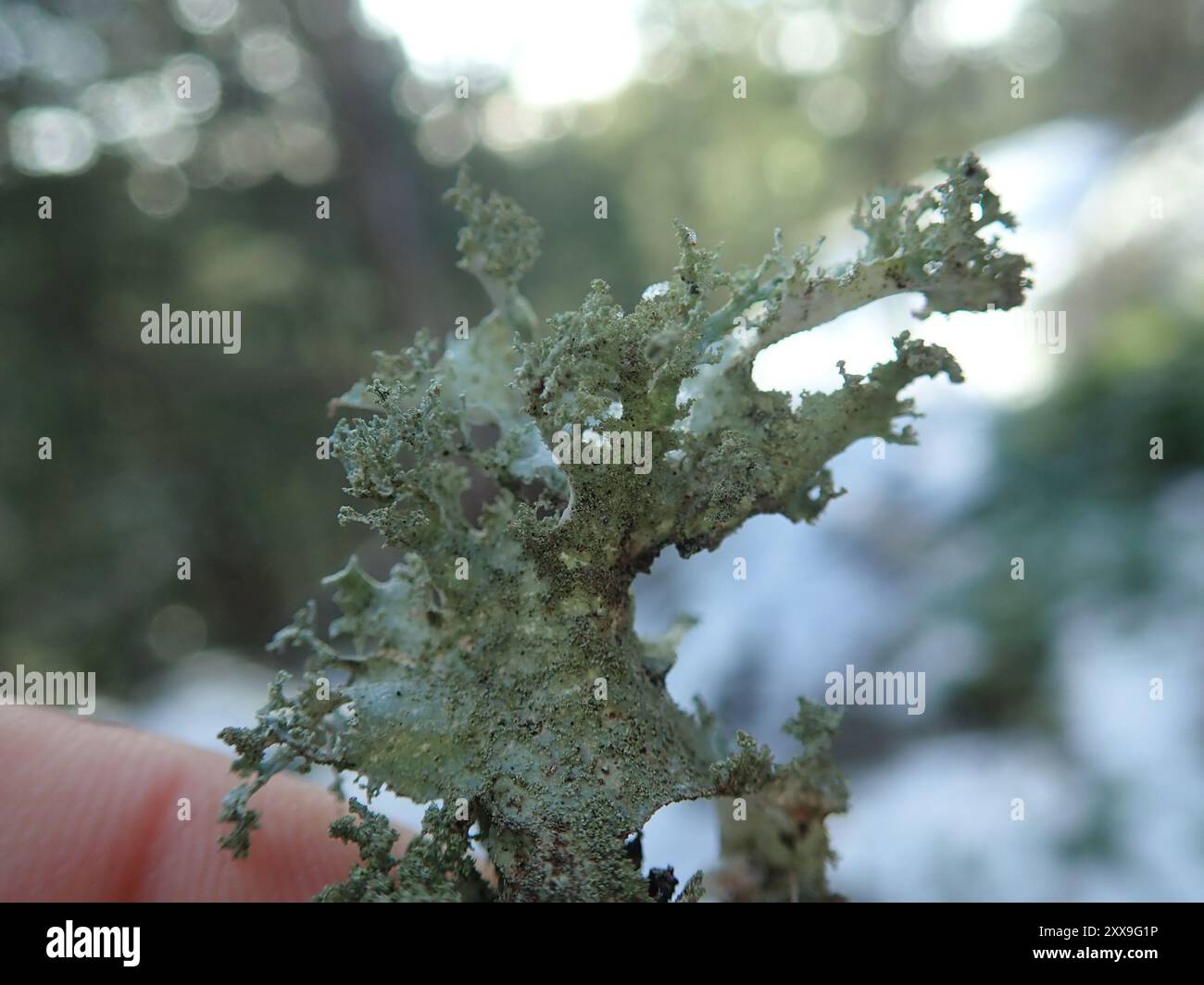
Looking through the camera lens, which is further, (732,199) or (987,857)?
(732,199)

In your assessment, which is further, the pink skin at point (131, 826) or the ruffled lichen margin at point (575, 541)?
the pink skin at point (131, 826)

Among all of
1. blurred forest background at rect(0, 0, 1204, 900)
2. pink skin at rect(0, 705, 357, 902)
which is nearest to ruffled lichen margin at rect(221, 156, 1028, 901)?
pink skin at rect(0, 705, 357, 902)

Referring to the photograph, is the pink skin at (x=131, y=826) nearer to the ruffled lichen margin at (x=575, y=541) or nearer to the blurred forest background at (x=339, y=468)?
the ruffled lichen margin at (x=575, y=541)

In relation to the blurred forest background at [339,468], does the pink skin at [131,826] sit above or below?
below

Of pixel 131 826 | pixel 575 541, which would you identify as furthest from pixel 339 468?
pixel 575 541

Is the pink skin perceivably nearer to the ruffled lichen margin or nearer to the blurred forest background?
the ruffled lichen margin

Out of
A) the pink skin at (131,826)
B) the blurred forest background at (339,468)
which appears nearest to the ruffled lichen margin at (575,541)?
the pink skin at (131,826)
